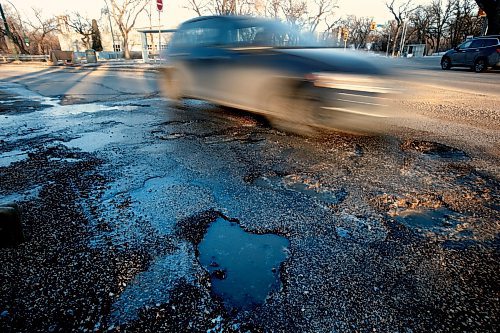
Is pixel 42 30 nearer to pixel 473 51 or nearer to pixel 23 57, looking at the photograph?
pixel 23 57

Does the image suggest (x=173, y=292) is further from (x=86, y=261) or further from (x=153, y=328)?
(x=86, y=261)

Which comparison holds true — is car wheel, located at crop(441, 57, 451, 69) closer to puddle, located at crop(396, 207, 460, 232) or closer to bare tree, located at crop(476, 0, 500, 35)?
bare tree, located at crop(476, 0, 500, 35)

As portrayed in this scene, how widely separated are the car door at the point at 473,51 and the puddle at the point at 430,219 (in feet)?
50.3

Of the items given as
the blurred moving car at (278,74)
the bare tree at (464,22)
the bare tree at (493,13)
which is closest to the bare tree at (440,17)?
the bare tree at (464,22)

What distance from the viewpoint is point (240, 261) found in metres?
1.78

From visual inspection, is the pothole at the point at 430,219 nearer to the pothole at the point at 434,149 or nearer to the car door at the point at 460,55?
Result: the pothole at the point at 434,149

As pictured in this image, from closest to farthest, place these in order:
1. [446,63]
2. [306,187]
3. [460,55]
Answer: [306,187] < [460,55] < [446,63]

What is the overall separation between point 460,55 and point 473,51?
3.00 feet

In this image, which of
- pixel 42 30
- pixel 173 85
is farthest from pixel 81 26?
pixel 173 85

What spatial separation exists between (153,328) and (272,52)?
14.2ft

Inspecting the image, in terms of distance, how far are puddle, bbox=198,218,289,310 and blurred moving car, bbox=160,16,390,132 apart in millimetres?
2886

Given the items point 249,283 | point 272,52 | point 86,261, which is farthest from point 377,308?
point 272,52

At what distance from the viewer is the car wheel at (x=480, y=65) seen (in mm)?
12992

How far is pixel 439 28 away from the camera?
4791cm
